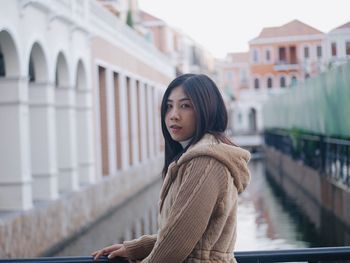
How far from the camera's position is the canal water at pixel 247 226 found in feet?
40.2

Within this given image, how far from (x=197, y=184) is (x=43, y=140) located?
11066 mm

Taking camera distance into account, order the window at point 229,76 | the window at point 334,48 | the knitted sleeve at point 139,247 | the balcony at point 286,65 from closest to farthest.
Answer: the knitted sleeve at point 139,247 → the window at point 334,48 → the balcony at point 286,65 → the window at point 229,76

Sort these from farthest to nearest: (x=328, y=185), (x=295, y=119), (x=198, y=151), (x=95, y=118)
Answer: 1. (x=295, y=119)
2. (x=95, y=118)
3. (x=328, y=185)
4. (x=198, y=151)

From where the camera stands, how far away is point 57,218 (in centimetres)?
1275

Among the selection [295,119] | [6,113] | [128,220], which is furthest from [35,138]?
[295,119]

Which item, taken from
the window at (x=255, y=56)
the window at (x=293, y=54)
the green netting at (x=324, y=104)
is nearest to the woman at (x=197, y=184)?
the green netting at (x=324, y=104)

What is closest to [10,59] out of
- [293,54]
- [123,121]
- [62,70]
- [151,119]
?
[62,70]

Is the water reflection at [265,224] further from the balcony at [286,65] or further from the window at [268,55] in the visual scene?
the balcony at [286,65]

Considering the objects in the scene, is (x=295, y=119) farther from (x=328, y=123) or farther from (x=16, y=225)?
(x=16, y=225)

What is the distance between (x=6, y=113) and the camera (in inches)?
428

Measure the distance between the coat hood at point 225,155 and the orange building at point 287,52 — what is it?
1005 cm

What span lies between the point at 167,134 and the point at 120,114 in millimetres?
19422

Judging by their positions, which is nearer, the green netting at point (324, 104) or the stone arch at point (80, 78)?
the green netting at point (324, 104)

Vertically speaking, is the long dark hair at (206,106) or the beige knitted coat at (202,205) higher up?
the long dark hair at (206,106)
